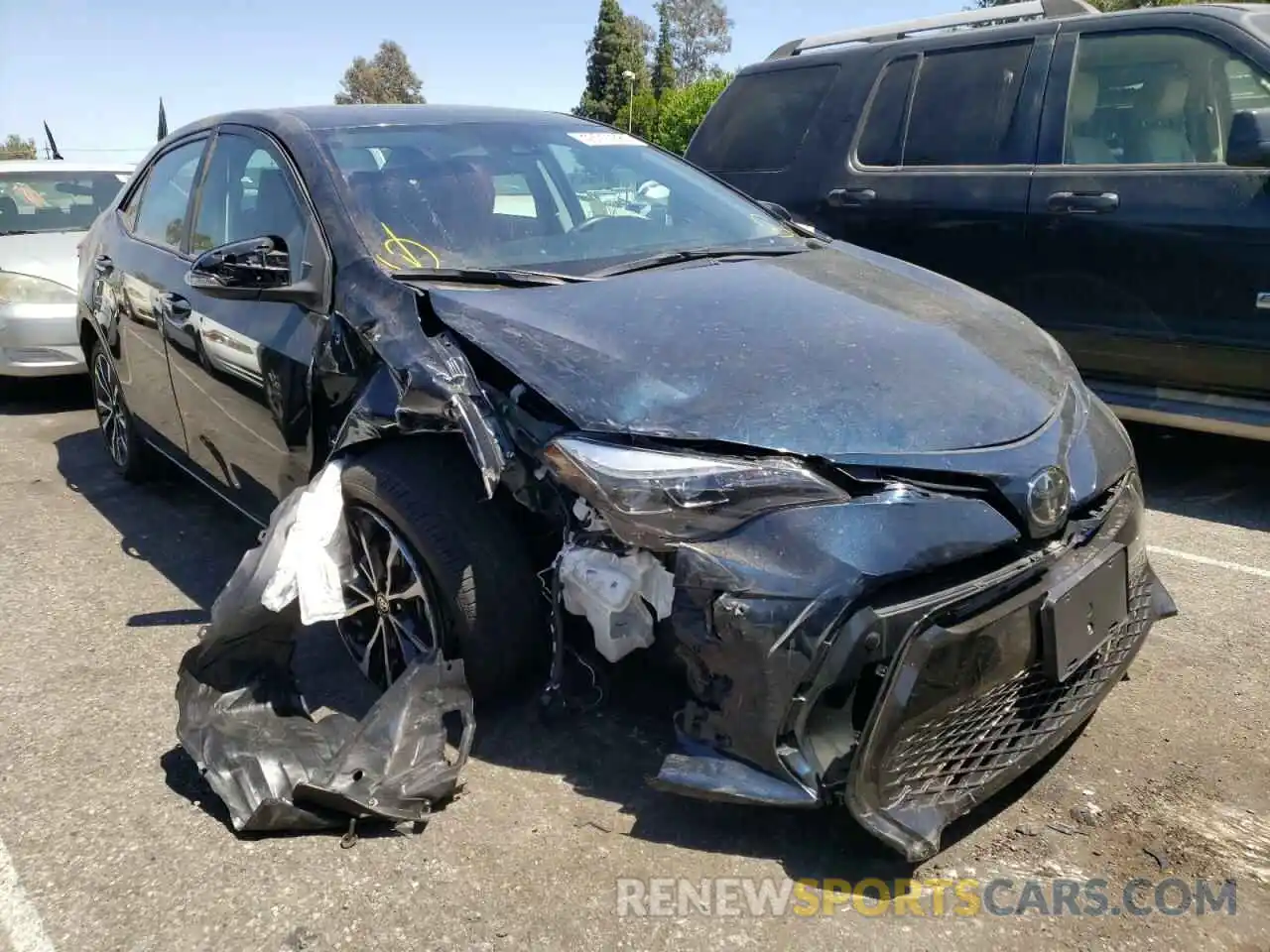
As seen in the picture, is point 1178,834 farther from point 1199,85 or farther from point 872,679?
point 1199,85

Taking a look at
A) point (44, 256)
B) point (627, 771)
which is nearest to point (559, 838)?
point (627, 771)

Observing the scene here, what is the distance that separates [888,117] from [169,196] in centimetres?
343

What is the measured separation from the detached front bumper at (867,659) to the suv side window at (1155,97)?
120 inches

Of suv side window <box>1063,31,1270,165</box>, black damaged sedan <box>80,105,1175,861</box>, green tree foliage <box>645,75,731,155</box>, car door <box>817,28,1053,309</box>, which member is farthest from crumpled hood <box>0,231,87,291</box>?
green tree foliage <box>645,75,731,155</box>

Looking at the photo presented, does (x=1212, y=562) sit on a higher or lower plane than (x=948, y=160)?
lower

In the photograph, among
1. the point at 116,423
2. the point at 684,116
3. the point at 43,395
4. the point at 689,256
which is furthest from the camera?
the point at 684,116

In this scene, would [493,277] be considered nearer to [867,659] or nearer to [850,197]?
[867,659]

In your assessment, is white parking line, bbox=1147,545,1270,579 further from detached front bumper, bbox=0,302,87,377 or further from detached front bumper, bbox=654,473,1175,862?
detached front bumper, bbox=0,302,87,377

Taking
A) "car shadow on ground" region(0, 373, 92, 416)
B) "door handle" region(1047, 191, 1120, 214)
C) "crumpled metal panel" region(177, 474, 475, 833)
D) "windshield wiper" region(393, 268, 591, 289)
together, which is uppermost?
"door handle" region(1047, 191, 1120, 214)

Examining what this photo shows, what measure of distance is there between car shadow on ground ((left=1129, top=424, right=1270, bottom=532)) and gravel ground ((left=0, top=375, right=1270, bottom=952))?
42.3 inches

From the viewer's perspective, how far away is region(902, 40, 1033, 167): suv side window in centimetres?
488

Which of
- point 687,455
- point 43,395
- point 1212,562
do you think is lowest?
point 43,395

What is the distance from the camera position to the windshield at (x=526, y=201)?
3082 mm

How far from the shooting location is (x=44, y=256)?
6988 millimetres
